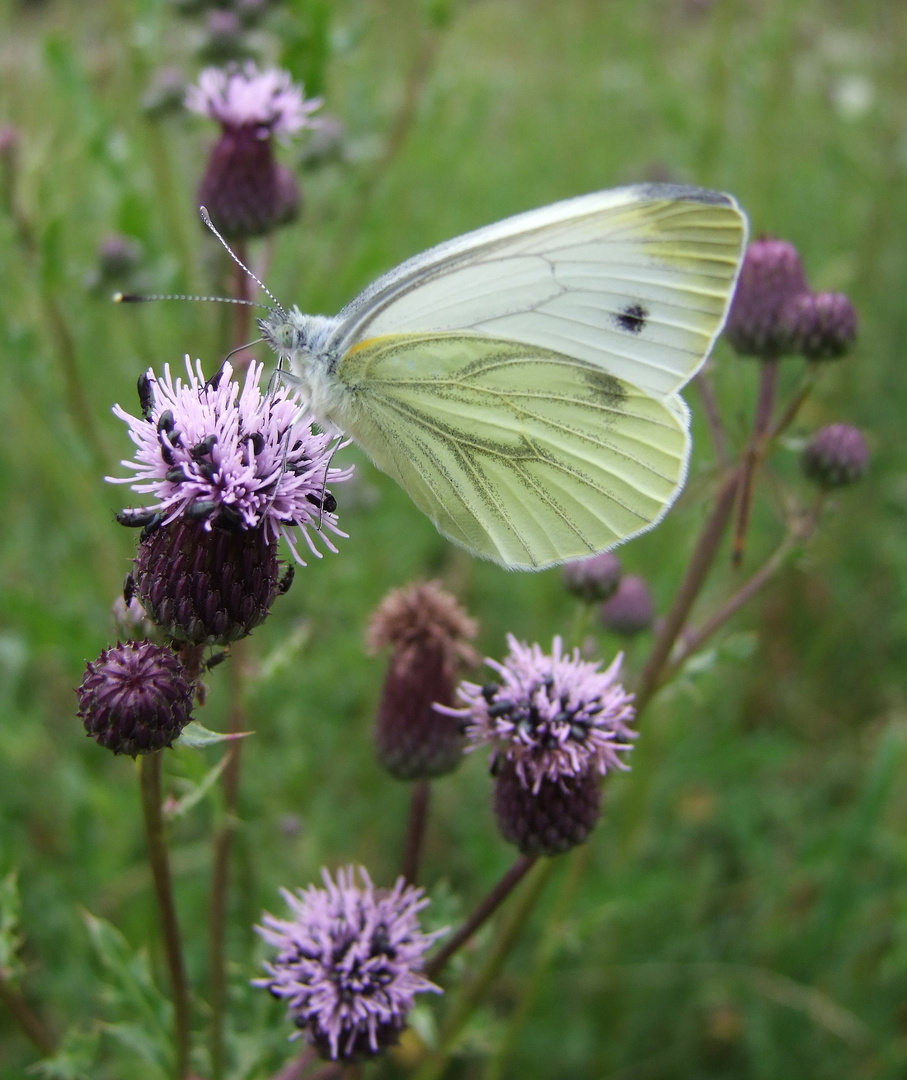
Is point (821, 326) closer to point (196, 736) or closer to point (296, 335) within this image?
point (296, 335)

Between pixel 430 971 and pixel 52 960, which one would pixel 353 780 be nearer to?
pixel 52 960

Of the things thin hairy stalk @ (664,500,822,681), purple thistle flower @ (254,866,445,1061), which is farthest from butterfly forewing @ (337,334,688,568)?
purple thistle flower @ (254,866,445,1061)

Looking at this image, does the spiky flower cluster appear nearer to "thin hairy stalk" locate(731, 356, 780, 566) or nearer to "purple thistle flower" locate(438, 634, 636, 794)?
"thin hairy stalk" locate(731, 356, 780, 566)

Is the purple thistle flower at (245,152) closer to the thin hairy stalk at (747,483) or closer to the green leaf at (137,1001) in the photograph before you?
the thin hairy stalk at (747,483)

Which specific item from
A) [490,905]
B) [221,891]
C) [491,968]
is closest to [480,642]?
[221,891]

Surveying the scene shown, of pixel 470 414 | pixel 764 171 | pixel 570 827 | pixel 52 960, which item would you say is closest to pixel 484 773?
pixel 52 960
